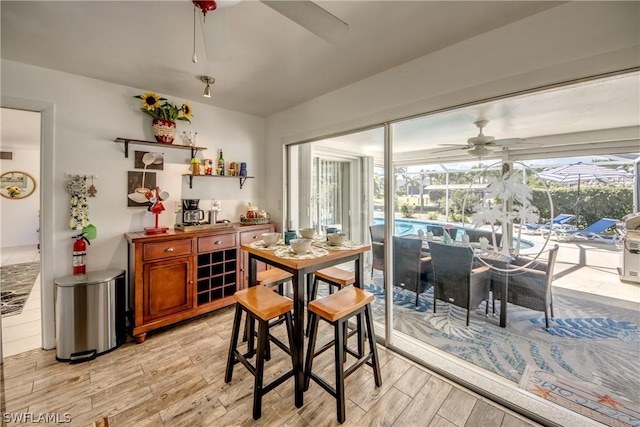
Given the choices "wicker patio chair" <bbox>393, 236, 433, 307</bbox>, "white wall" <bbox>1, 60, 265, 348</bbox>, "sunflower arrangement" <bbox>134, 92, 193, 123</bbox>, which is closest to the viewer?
"white wall" <bbox>1, 60, 265, 348</bbox>

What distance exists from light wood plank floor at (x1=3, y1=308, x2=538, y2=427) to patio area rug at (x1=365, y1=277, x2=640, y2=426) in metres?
0.45

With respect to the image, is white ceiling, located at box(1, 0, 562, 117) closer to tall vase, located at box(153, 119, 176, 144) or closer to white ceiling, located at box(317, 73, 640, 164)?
tall vase, located at box(153, 119, 176, 144)

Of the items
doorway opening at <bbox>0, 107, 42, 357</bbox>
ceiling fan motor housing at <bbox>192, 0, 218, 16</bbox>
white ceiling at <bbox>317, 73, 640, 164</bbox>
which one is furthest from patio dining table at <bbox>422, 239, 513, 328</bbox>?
doorway opening at <bbox>0, 107, 42, 357</bbox>

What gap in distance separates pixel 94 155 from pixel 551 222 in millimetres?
4136

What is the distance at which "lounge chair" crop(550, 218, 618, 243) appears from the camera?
1809mm

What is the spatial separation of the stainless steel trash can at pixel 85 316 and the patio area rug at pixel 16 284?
5.24 feet

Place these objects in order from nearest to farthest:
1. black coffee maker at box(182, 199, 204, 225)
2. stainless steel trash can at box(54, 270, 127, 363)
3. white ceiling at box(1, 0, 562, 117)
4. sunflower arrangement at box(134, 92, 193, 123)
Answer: white ceiling at box(1, 0, 562, 117)
stainless steel trash can at box(54, 270, 127, 363)
sunflower arrangement at box(134, 92, 193, 123)
black coffee maker at box(182, 199, 204, 225)

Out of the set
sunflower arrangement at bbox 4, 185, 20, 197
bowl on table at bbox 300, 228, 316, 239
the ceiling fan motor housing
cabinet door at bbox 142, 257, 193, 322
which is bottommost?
cabinet door at bbox 142, 257, 193, 322

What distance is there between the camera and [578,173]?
6.23 ft

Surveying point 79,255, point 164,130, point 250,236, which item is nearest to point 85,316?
point 79,255

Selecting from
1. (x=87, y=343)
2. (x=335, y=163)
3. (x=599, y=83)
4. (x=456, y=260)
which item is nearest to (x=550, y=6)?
(x=599, y=83)

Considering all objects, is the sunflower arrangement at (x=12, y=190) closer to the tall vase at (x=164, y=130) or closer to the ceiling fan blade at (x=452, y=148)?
the tall vase at (x=164, y=130)

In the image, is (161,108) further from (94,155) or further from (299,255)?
(299,255)

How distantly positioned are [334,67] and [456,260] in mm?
2177
